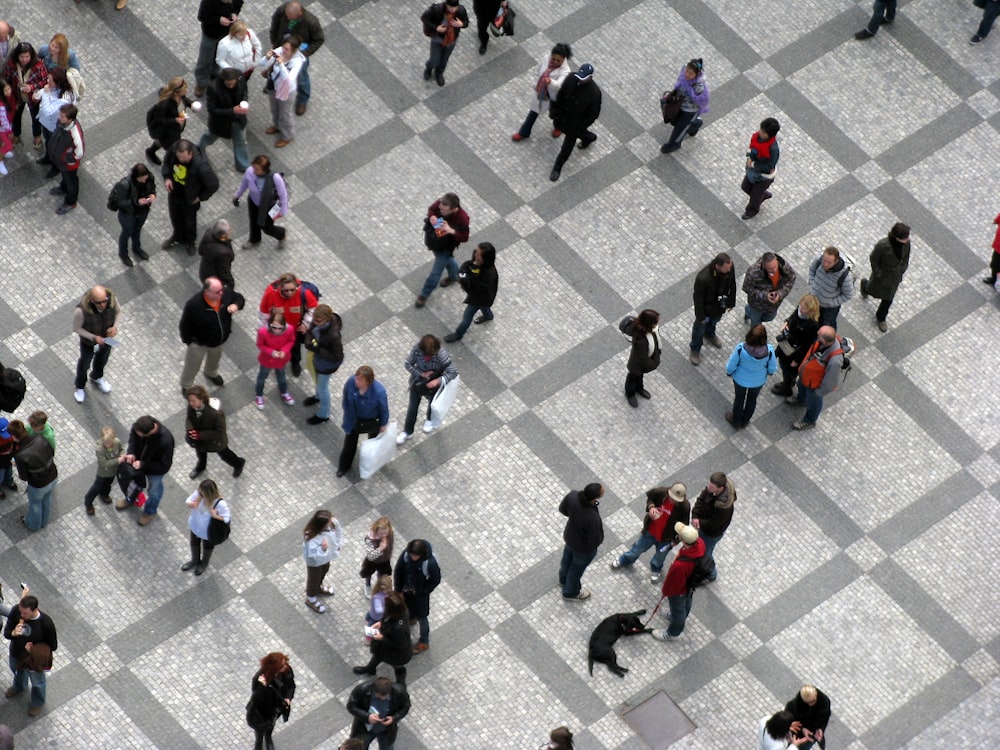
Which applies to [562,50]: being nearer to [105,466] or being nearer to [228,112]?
[228,112]

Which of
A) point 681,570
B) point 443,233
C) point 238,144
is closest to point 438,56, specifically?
point 238,144

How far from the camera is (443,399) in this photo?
65.6 ft

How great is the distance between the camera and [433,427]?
2042cm

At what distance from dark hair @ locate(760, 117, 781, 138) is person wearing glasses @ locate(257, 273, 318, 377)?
5.29 metres

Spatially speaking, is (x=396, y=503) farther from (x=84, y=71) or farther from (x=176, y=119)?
(x=84, y=71)

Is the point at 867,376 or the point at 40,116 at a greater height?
the point at 40,116

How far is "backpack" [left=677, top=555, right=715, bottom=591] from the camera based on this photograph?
733 inches

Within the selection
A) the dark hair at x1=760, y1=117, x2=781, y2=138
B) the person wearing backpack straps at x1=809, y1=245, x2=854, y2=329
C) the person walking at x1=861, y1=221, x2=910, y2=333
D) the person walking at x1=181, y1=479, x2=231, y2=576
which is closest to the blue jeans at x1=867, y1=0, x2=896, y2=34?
the dark hair at x1=760, y1=117, x2=781, y2=138

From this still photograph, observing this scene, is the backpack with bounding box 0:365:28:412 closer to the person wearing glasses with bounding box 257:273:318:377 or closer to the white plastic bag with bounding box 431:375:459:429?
the person wearing glasses with bounding box 257:273:318:377

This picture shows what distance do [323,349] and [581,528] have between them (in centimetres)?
325

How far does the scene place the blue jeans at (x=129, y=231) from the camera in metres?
21.0

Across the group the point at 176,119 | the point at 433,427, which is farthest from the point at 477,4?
the point at 433,427

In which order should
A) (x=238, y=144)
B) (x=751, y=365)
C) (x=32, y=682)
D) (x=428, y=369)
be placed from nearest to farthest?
(x=32, y=682)
(x=428, y=369)
(x=751, y=365)
(x=238, y=144)

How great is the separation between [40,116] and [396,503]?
5944mm
